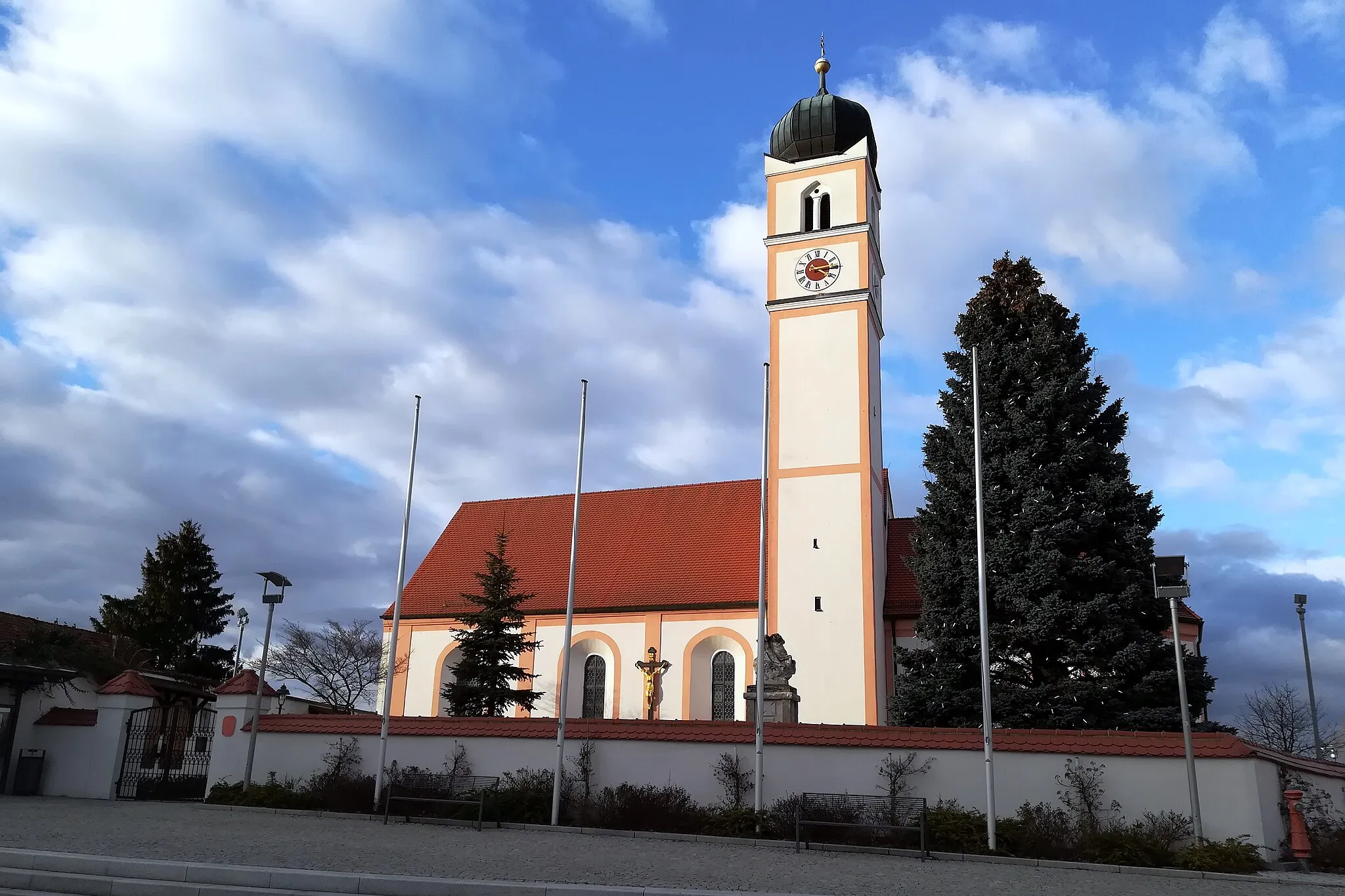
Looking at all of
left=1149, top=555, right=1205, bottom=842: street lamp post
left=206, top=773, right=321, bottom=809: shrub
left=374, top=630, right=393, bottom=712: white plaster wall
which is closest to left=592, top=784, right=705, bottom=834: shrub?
left=206, top=773, right=321, bottom=809: shrub

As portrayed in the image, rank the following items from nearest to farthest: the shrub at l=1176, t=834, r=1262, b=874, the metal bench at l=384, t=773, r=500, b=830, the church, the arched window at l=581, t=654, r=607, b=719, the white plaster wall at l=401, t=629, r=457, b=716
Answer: the shrub at l=1176, t=834, r=1262, b=874 → the metal bench at l=384, t=773, r=500, b=830 → the church → the arched window at l=581, t=654, r=607, b=719 → the white plaster wall at l=401, t=629, r=457, b=716

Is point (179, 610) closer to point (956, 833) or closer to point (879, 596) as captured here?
point (879, 596)

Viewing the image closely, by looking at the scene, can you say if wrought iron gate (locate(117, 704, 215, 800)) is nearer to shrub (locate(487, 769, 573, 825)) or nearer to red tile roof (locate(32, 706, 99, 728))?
red tile roof (locate(32, 706, 99, 728))

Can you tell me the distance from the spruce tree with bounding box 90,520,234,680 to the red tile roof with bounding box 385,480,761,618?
13078 mm

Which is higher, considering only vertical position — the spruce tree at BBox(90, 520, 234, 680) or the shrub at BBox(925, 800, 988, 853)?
the spruce tree at BBox(90, 520, 234, 680)

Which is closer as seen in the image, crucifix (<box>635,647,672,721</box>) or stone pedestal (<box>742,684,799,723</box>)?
stone pedestal (<box>742,684,799,723</box>)

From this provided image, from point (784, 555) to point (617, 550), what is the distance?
6815 mm

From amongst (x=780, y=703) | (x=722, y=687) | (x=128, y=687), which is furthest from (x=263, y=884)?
(x=722, y=687)

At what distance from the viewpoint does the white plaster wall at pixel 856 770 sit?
14508 millimetres

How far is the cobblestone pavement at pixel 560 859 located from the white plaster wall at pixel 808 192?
20270 mm

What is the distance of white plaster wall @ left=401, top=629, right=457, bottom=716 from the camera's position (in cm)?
3081

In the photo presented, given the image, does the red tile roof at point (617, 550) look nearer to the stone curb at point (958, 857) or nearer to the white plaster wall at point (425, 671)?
the white plaster wall at point (425, 671)

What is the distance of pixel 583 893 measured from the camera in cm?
949

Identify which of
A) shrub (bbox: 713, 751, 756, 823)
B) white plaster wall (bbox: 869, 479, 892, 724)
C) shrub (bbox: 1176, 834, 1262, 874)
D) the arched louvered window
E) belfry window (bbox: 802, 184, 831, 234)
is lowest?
shrub (bbox: 1176, 834, 1262, 874)
